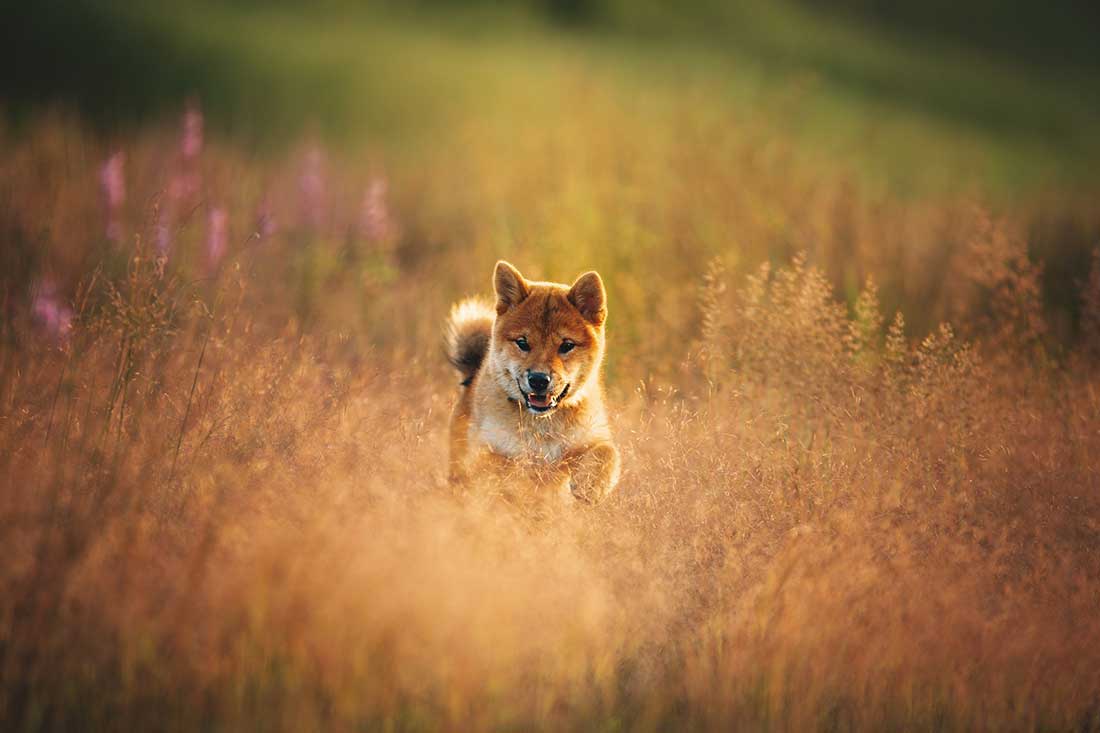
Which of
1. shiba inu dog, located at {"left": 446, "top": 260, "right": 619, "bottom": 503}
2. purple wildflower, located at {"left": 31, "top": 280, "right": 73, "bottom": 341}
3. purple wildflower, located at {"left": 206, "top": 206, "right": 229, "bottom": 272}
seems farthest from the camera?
purple wildflower, located at {"left": 206, "top": 206, "right": 229, "bottom": 272}

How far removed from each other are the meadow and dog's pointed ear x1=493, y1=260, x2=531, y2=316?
0.76 meters

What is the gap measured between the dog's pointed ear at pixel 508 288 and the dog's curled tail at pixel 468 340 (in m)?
0.42

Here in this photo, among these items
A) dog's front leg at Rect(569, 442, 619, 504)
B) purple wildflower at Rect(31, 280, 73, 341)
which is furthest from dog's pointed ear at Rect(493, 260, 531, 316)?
purple wildflower at Rect(31, 280, 73, 341)

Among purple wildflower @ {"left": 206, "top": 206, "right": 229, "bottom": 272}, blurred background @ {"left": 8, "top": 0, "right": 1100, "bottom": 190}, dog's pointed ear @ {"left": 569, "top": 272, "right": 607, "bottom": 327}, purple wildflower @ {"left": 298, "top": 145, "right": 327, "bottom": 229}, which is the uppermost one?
blurred background @ {"left": 8, "top": 0, "right": 1100, "bottom": 190}

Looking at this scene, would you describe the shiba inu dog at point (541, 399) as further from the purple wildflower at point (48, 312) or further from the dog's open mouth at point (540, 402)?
the purple wildflower at point (48, 312)

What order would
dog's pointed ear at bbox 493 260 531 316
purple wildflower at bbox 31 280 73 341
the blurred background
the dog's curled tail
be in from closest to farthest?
purple wildflower at bbox 31 280 73 341 < dog's pointed ear at bbox 493 260 531 316 < the dog's curled tail < the blurred background

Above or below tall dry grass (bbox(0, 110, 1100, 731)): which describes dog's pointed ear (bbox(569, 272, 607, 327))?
above

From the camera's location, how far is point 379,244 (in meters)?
9.78

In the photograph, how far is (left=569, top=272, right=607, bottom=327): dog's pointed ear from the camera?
5617 mm

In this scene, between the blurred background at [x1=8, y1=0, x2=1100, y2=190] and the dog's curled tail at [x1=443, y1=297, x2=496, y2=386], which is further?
the blurred background at [x1=8, y1=0, x2=1100, y2=190]

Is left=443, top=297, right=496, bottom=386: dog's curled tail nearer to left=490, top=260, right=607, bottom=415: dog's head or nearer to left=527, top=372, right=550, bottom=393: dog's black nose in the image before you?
left=490, top=260, right=607, bottom=415: dog's head

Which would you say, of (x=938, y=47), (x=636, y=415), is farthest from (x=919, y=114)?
(x=636, y=415)

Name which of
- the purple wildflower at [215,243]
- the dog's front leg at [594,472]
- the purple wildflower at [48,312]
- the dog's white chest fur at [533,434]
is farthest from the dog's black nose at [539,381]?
the purple wildflower at [215,243]

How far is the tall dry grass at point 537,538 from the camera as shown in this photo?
3.26 m
